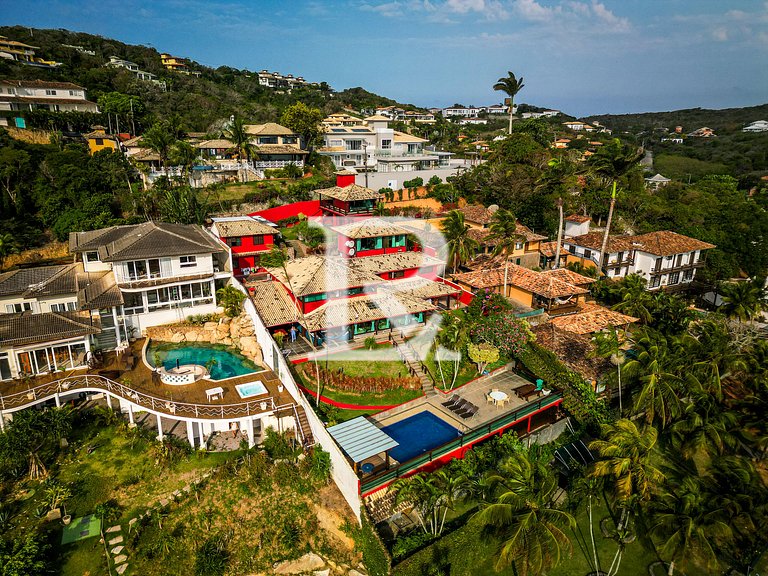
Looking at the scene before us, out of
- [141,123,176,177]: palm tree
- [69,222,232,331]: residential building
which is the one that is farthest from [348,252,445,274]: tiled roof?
[141,123,176,177]: palm tree

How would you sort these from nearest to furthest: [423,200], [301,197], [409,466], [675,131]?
[409,466]
[301,197]
[423,200]
[675,131]

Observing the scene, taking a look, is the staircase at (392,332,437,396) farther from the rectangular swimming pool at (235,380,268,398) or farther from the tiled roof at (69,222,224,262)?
the tiled roof at (69,222,224,262)

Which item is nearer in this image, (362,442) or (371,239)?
(362,442)

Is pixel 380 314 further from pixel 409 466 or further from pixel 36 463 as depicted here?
pixel 36 463

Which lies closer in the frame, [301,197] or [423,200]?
[301,197]

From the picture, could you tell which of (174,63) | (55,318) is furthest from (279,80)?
(55,318)

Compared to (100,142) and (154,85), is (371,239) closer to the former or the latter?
(100,142)

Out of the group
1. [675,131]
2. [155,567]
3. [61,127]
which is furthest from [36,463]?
[675,131]
